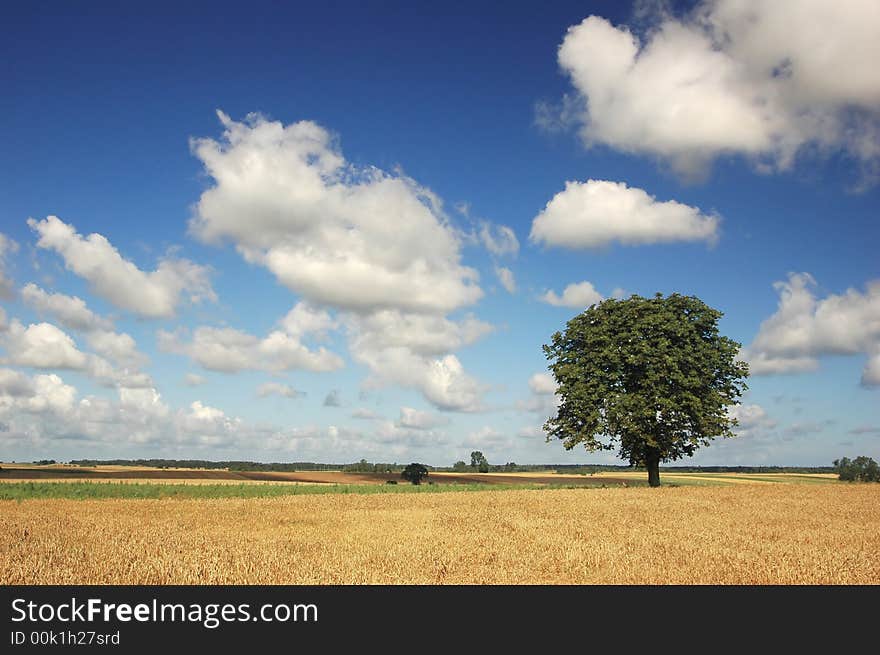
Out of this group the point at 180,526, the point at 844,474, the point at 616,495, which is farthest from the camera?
the point at 844,474

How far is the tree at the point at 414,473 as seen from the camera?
8475cm

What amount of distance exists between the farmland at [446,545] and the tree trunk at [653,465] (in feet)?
60.5

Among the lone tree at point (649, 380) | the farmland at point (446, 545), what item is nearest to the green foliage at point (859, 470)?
the lone tree at point (649, 380)

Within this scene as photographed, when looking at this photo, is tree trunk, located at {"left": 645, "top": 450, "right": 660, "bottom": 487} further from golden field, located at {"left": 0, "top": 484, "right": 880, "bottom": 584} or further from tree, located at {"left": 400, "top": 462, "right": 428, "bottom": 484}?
tree, located at {"left": 400, "top": 462, "right": 428, "bottom": 484}

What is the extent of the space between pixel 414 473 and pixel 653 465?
42.0 metres

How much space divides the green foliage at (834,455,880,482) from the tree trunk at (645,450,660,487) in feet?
187

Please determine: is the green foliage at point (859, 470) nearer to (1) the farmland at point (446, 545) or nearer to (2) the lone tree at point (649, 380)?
(2) the lone tree at point (649, 380)
